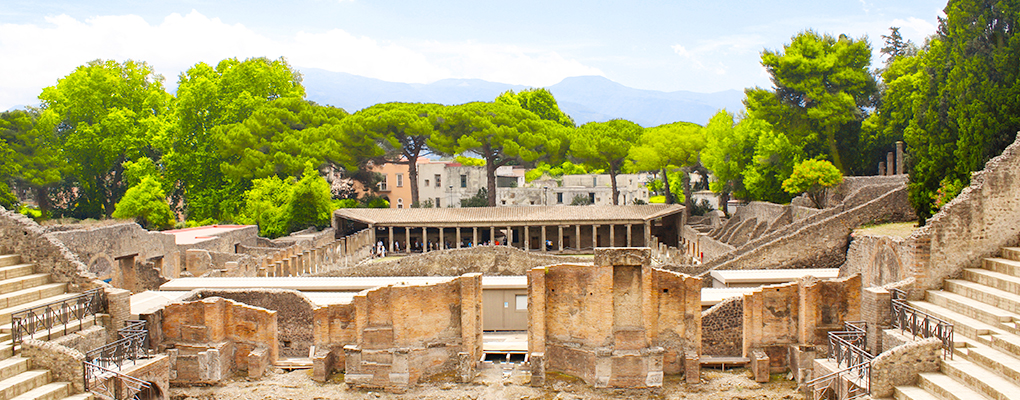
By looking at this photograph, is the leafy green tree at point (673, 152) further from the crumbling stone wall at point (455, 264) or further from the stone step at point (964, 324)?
the stone step at point (964, 324)

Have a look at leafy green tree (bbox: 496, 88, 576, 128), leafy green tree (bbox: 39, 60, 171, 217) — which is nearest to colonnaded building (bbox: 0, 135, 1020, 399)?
leafy green tree (bbox: 39, 60, 171, 217)

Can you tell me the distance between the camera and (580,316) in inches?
736

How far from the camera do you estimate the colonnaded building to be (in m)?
13.9

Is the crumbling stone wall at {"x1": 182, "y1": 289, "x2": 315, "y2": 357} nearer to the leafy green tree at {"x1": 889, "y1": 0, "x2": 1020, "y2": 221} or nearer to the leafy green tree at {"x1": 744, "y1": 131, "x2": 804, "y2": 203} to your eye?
the leafy green tree at {"x1": 889, "y1": 0, "x2": 1020, "y2": 221}

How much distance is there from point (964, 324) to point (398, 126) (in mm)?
36655

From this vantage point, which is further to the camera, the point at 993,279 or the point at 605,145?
the point at 605,145

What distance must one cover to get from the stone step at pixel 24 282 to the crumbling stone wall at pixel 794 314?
1703cm

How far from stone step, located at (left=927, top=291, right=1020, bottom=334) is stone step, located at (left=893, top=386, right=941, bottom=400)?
6.58 ft

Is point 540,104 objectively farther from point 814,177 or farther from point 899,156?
point 814,177

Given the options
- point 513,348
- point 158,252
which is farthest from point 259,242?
point 513,348

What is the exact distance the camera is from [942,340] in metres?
13.1

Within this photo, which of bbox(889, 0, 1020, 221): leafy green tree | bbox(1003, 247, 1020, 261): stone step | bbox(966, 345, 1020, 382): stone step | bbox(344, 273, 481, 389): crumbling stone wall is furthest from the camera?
bbox(889, 0, 1020, 221): leafy green tree

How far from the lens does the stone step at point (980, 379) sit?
1113 centimetres

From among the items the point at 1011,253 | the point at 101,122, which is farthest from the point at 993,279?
the point at 101,122
